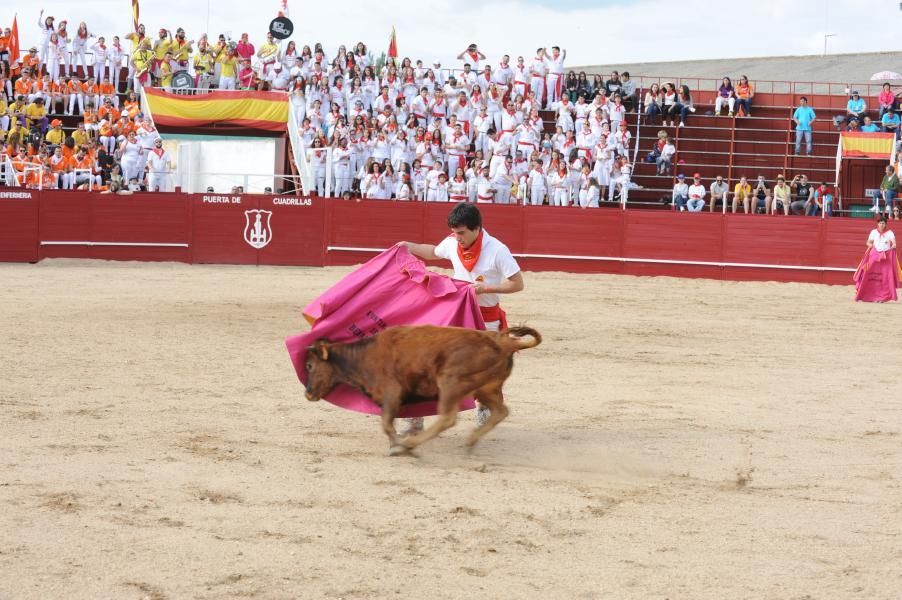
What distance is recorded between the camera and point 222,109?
23.6 m

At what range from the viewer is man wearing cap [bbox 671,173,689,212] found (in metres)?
23.2

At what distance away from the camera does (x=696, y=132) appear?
2702 cm

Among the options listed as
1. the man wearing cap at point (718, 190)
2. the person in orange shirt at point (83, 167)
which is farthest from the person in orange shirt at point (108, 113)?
the man wearing cap at point (718, 190)

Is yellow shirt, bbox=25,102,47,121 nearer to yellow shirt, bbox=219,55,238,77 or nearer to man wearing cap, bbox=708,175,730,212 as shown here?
yellow shirt, bbox=219,55,238,77

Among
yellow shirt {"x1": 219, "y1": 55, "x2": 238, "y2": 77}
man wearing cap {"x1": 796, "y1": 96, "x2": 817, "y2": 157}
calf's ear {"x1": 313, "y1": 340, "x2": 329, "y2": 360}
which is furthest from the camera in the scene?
man wearing cap {"x1": 796, "y1": 96, "x2": 817, "y2": 157}

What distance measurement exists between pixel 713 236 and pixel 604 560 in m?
17.7

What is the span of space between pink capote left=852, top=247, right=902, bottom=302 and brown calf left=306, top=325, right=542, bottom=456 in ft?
41.1

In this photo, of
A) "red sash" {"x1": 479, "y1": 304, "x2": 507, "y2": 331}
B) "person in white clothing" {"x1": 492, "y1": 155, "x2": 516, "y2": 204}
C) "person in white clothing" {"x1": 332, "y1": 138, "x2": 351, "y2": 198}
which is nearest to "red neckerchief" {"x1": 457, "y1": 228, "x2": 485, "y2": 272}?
"red sash" {"x1": 479, "y1": 304, "x2": 507, "y2": 331}

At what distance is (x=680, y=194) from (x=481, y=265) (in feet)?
56.3

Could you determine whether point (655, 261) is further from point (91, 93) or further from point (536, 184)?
point (91, 93)

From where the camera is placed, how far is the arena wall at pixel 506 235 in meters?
21.2

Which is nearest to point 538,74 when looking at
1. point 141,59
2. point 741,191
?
point 741,191

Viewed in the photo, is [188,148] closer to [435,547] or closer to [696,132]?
[696,132]

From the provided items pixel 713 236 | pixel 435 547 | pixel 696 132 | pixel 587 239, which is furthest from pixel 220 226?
pixel 435 547
